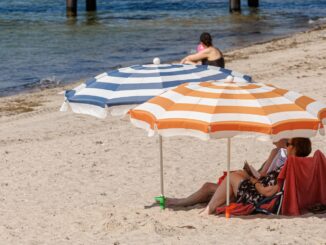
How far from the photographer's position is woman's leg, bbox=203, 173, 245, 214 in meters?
7.11

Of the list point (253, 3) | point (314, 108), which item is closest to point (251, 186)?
point (314, 108)

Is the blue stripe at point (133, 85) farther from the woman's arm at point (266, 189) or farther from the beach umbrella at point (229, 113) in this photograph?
the woman's arm at point (266, 189)

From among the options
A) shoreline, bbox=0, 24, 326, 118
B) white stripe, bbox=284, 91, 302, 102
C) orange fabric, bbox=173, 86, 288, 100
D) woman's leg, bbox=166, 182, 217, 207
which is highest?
orange fabric, bbox=173, 86, 288, 100

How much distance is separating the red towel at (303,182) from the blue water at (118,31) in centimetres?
1125

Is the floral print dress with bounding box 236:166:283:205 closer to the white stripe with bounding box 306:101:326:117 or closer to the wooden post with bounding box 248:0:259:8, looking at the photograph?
the white stripe with bounding box 306:101:326:117

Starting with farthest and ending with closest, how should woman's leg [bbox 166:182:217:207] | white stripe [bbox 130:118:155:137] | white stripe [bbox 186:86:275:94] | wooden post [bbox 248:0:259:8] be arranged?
wooden post [bbox 248:0:259:8]
woman's leg [bbox 166:182:217:207]
white stripe [bbox 186:86:275:94]
white stripe [bbox 130:118:155:137]

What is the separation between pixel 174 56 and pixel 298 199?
1547 centimetres

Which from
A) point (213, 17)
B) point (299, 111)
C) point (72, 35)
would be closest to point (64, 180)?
point (299, 111)

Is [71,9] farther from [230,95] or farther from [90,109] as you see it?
[230,95]

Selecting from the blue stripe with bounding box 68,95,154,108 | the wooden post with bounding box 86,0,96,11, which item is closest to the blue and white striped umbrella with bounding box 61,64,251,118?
the blue stripe with bounding box 68,95,154,108

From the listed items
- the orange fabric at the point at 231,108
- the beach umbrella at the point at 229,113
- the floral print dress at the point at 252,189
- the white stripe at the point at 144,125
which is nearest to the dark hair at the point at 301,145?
the floral print dress at the point at 252,189

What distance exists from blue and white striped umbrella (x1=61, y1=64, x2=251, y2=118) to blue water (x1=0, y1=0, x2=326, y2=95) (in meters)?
10.3

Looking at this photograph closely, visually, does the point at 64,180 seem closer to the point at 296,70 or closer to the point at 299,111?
the point at 299,111

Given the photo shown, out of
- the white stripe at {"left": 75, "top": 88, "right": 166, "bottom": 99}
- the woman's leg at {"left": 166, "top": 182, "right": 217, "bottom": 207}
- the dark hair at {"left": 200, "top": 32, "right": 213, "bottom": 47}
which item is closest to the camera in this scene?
the white stripe at {"left": 75, "top": 88, "right": 166, "bottom": 99}
